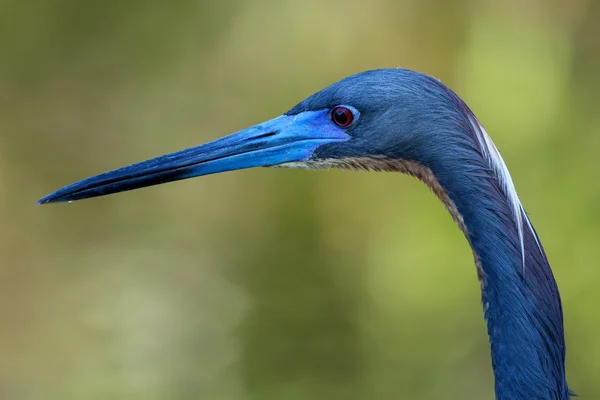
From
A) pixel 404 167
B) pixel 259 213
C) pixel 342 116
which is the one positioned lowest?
pixel 259 213

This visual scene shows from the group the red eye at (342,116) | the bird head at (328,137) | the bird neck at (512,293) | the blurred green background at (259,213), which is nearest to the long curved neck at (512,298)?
the bird neck at (512,293)

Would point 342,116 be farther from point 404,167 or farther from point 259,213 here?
point 259,213

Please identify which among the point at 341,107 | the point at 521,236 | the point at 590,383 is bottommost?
the point at 590,383

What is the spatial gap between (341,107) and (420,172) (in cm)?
26

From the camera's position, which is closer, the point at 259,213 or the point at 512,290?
the point at 512,290

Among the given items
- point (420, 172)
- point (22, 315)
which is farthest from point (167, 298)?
point (420, 172)

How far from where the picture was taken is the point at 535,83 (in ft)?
13.0

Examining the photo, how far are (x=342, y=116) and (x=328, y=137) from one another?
2.7 inches

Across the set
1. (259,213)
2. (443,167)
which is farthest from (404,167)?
(259,213)

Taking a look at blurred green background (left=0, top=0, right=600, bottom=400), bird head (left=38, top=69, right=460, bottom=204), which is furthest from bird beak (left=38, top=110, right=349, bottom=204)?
blurred green background (left=0, top=0, right=600, bottom=400)

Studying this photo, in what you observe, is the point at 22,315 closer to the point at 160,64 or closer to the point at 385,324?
the point at 160,64

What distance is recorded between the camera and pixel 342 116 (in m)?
2.01

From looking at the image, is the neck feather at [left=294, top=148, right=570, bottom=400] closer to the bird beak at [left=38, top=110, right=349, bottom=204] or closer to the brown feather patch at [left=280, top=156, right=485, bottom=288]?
the brown feather patch at [left=280, top=156, right=485, bottom=288]

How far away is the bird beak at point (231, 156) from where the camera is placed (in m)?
2.07
